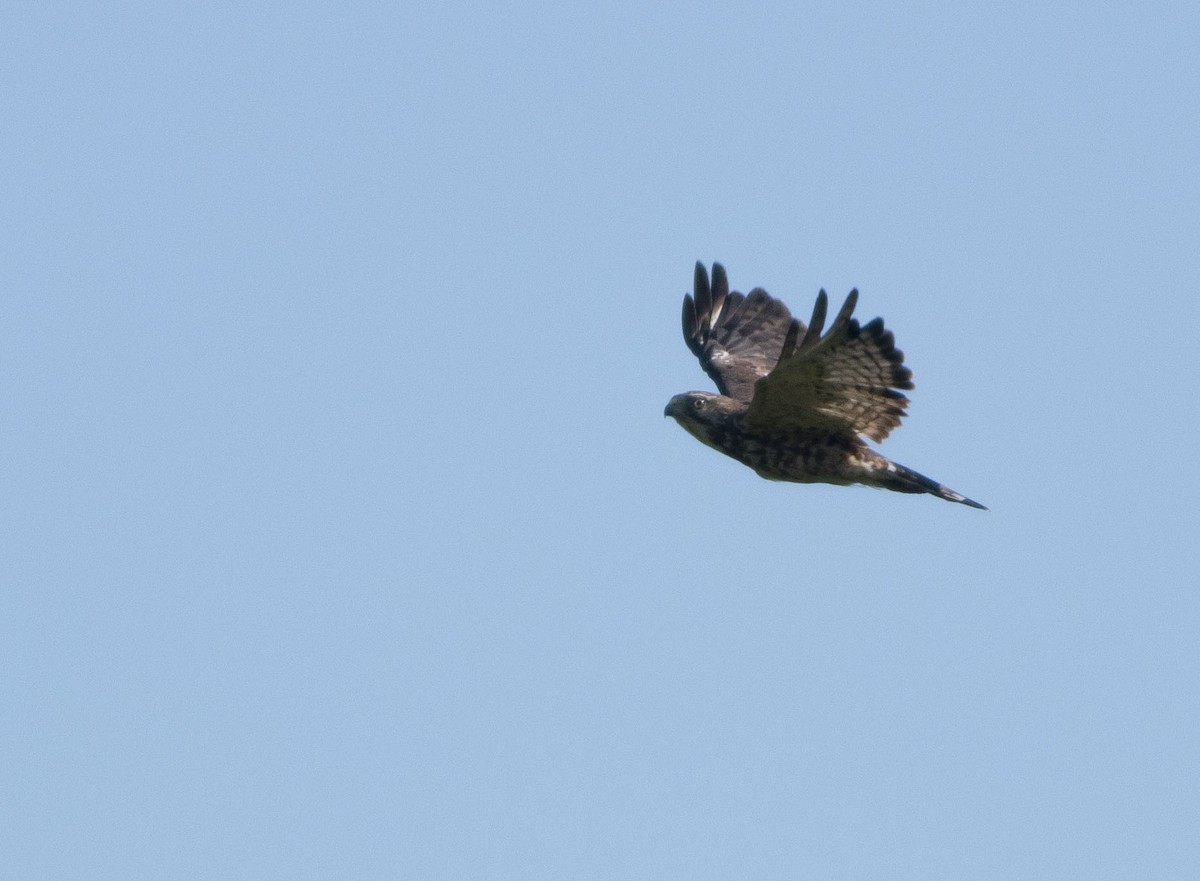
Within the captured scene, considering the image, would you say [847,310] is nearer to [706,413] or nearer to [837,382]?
[837,382]

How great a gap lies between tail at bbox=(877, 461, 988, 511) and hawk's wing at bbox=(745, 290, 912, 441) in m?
0.26

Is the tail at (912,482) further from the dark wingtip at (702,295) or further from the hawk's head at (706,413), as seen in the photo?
the dark wingtip at (702,295)

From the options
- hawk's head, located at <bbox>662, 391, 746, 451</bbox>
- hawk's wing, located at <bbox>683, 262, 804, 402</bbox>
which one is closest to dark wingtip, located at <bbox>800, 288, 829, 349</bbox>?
hawk's head, located at <bbox>662, 391, 746, 451</bbox>

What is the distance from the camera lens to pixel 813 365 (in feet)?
38.3

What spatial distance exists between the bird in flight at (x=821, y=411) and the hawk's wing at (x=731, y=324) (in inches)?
43.7

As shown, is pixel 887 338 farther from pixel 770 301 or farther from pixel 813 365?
pixel 770 301

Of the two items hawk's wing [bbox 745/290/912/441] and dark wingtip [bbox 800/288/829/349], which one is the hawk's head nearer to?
hawk's wing [bbox 745/290/912/441]

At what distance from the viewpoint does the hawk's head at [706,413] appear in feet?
41.5

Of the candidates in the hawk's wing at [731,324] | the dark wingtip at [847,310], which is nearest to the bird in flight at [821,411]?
the dark wingtip at [847,310]

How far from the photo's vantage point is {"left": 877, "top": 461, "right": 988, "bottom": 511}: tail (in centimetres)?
1234

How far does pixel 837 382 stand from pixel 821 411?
337 mm

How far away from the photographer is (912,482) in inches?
486

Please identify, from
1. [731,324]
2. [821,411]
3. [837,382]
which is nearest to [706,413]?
[821,411]

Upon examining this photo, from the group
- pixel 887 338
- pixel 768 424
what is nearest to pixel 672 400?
pixel 768 424
